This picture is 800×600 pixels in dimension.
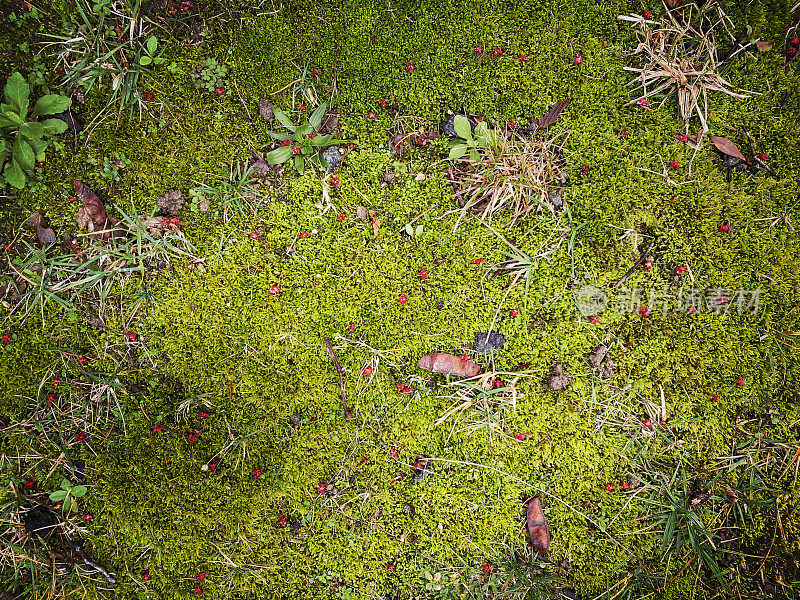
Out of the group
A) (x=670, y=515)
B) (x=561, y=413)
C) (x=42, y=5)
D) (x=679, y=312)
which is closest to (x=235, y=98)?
(x=42, y=5)

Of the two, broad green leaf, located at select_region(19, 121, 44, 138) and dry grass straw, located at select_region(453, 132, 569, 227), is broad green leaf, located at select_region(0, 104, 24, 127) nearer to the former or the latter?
broad green leaf, located at select_region(19, 121, 44, 138)

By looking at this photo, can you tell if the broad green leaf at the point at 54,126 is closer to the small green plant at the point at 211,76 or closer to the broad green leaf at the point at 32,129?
the broad green leaf at the point at 32,129

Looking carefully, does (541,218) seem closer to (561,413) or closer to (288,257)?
(561,413)

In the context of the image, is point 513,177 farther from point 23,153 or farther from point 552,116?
point 23,153

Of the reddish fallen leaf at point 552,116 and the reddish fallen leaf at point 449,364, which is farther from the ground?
the reddish fallen leaf at point 552,116

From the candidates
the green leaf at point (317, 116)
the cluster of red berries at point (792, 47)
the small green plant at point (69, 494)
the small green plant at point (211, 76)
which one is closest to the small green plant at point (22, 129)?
the small green plant at point (211, 76)
